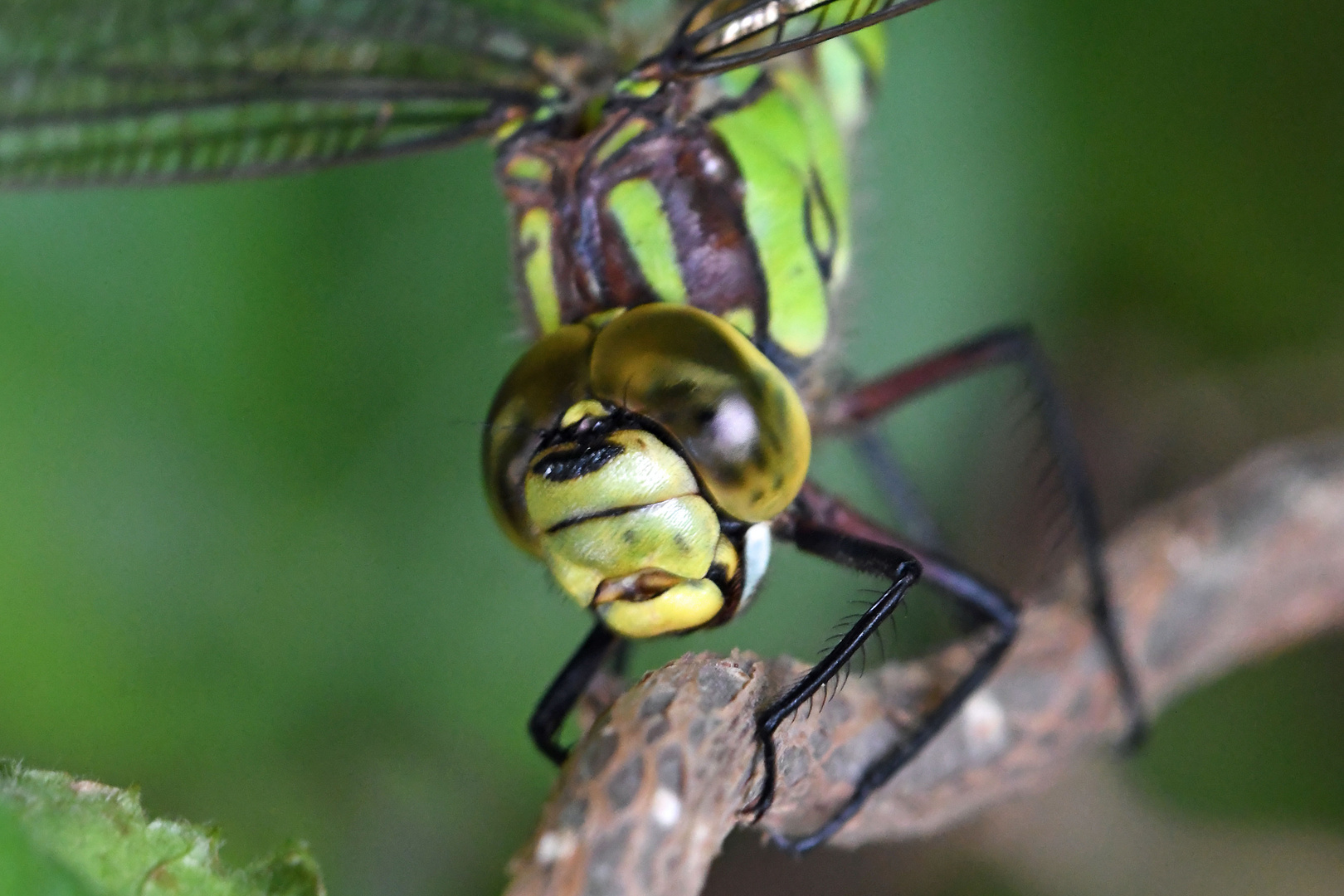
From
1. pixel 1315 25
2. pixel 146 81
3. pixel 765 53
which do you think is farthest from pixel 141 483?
pixel 1315 25

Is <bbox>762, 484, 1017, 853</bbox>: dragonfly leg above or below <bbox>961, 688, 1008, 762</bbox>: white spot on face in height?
above

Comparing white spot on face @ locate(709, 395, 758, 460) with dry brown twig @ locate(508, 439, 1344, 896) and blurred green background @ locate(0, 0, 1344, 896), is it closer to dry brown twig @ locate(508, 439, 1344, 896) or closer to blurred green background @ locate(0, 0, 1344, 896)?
dry brown twig @ locate(508, 439, 1344, 896)

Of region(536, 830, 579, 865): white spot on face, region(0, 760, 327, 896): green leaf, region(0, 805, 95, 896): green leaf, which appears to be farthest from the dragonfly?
region(0, 805, 95, 896): green leaf

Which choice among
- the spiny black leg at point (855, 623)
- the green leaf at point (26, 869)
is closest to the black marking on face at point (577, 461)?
the spiny black leg at point (855, 623)

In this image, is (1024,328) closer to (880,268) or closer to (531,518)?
(880,268)

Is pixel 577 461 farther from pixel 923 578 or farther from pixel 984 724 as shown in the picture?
pixel 984 724

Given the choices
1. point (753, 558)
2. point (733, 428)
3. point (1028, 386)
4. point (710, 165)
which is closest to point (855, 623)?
point (753, 558)
